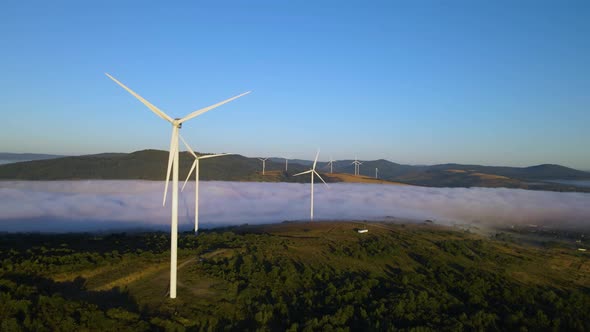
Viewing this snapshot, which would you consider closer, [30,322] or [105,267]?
[30,322]

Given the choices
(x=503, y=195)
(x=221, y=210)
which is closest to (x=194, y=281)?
(x=221, y=210)

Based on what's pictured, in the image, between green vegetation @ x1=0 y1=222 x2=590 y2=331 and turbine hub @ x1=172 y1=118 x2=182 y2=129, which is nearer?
green vegetation @ x1=0 y1=222 x2=590 y2=331

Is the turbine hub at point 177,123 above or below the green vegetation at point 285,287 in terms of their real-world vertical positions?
above

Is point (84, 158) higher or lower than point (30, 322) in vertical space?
higher

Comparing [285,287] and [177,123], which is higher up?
[177,123]

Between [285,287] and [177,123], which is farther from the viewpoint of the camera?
[285,287]

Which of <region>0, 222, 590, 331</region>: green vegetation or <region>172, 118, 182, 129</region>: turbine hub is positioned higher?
<region>172, 118, 182, 129</region>: turbine hub

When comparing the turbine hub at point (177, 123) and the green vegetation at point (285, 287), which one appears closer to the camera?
the green vegetation at point (285, 287)

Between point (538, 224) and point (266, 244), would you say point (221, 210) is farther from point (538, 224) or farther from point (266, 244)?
point (538, 224)
